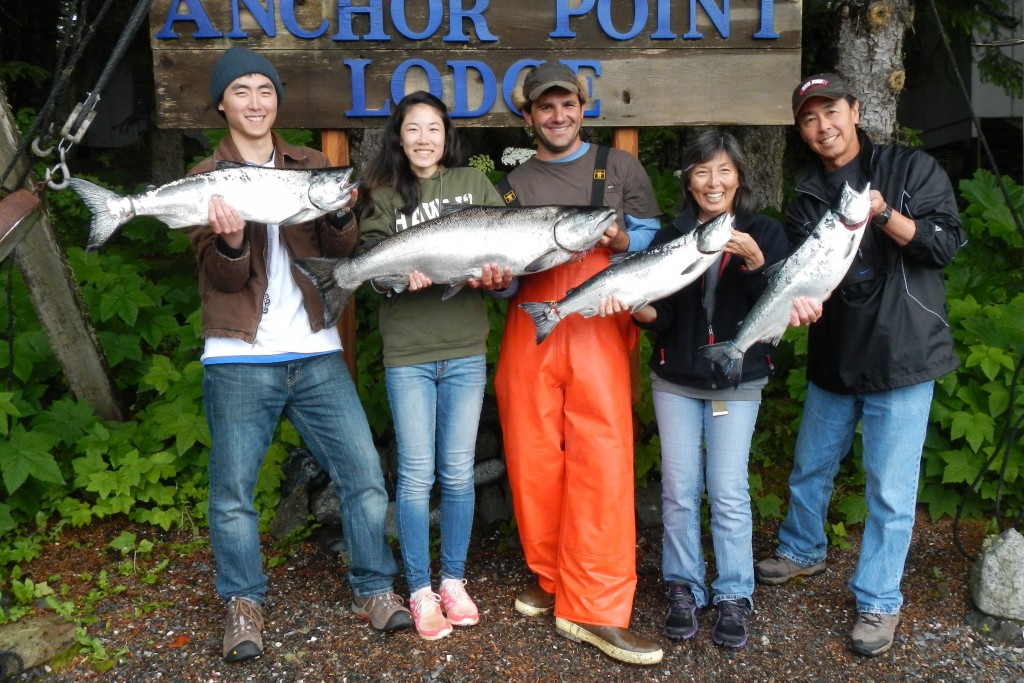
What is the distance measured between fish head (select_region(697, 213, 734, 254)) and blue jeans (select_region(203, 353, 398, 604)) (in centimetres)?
168

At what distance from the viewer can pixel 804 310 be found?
359cm

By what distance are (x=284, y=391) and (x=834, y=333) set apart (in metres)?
2.46

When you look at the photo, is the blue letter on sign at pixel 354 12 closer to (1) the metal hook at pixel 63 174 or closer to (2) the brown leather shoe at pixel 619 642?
(1) the metal hook at pixel 63 174

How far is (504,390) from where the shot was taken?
413cm

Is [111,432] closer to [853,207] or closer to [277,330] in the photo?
[277,330]

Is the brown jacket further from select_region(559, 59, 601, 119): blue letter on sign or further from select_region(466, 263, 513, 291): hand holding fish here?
select_region(559, 59, 601, 119): blue letter on sign

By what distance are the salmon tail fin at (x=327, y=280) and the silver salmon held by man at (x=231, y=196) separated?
0.80 feet

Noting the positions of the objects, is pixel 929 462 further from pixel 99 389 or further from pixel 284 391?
pixel 99 389

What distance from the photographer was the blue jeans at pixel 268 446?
381cm

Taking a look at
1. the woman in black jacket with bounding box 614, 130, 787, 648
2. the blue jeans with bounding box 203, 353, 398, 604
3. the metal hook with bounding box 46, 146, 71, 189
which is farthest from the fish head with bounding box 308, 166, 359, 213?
the woman in black jacket with bounding box 614, 130, 787, 648

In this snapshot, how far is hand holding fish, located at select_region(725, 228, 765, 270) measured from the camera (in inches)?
143

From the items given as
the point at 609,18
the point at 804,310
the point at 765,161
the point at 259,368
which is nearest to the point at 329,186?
the point at 259,368

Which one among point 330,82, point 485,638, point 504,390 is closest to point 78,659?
point 485,638

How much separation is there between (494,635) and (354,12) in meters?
3.43
